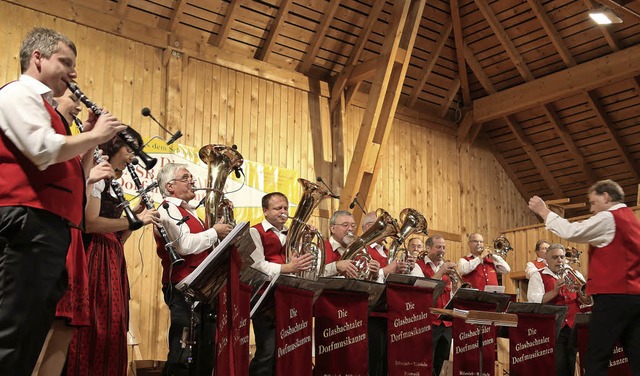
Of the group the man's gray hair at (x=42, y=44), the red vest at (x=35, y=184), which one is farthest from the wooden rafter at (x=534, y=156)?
the red vest at (x=35, y=184)

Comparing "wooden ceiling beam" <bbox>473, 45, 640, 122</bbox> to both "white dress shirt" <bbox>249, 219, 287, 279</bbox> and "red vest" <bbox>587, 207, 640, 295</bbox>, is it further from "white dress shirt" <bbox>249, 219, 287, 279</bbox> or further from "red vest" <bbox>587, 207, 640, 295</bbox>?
"white dress shirt" <bbox>249, 219, 287, 279</bbox>

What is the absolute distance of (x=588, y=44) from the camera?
1041 cm

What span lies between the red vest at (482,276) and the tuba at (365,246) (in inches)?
88.9

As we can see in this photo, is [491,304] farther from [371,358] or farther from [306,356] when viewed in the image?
[306,356]

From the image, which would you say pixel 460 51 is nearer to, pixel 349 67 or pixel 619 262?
pixel 349 67

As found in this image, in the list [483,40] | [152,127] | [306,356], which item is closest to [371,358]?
[306,356]

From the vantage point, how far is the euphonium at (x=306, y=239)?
5.25m

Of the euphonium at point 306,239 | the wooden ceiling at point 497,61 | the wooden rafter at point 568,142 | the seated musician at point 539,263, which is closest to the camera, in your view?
the euphonium at point 306,239

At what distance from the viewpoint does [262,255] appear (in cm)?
523

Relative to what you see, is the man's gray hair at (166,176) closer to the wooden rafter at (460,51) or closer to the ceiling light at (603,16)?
the ceiling light at (603,16)

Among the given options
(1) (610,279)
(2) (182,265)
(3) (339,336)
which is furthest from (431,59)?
(2) (182,265)

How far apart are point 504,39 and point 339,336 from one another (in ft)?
22.6

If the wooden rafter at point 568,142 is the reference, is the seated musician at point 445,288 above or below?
below

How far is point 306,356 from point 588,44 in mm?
7355
